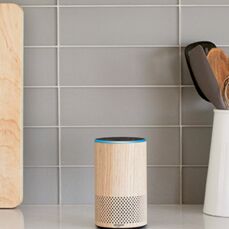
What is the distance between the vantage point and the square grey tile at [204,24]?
4.27 ft

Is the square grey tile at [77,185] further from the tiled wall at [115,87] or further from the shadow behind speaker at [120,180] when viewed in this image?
the shadow behind speaker at [120,180]

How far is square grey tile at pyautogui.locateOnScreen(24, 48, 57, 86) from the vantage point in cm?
131

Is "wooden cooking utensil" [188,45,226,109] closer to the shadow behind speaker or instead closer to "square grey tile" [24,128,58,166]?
the shadow behind speaker

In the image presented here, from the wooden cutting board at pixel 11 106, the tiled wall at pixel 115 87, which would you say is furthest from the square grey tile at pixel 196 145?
the wooden cutting board at pixel 11 106

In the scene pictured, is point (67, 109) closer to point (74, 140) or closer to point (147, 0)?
point (74, 140)

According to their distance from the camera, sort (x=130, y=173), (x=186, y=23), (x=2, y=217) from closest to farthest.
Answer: (x=130, y=173) → (x=2, y=217) → (x=186, y=23)

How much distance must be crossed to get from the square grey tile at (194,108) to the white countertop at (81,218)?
0.62ft

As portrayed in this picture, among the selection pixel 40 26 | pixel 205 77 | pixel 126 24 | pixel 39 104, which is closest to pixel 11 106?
pixel 39 104

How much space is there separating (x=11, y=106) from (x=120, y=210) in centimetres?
35

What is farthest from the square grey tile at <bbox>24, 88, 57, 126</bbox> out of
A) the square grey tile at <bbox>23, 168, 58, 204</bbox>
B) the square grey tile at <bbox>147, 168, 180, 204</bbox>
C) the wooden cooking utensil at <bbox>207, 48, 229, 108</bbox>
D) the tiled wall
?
the wooden cooking utensil at <bbox>207, 48, 229, 108</bbox>

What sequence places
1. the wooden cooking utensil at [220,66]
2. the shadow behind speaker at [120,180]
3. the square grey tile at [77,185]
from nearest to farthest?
the shadow behind speaker at [120,180] → the wooden cooking utensil at [220,66] → the square grey tile at [77,185]

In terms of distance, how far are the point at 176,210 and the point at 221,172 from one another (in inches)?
6.2

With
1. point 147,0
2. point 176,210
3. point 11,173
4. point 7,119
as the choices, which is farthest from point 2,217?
point 147,0

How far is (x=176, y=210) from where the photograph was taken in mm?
1259
